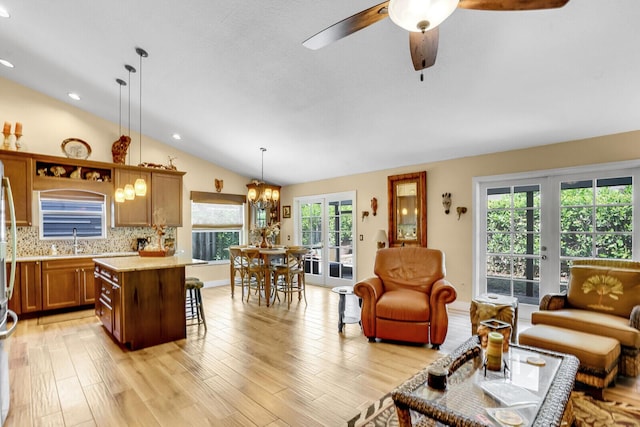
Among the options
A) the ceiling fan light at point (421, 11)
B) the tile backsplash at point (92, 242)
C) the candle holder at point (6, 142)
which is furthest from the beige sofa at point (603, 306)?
the candle holder at point (6, 142)

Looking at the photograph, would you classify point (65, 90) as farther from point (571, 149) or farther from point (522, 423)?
point (571, 149)

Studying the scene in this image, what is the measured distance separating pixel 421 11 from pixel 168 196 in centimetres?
564

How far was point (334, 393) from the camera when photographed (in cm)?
243

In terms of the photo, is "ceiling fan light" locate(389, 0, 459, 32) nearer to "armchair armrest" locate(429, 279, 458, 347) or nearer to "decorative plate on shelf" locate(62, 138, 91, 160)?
"armchair armrest" locate(429, 279, 458, 347)

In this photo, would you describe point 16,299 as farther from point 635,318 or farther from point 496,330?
point 635,318

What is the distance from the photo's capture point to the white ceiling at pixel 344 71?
8.27 ft

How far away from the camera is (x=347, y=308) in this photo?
485cm

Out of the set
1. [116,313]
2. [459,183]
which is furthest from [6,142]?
[459,183]

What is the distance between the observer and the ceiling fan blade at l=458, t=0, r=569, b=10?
4.65 ft

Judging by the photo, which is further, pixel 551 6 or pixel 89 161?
pixel 89 161

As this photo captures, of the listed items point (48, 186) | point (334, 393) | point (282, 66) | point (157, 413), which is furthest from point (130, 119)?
point (334, 393)

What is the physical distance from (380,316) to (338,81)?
2653 millimetres

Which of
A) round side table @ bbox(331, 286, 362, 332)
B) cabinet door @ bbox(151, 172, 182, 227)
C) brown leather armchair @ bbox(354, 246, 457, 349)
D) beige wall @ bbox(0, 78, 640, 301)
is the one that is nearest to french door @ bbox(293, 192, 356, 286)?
beige wall @ bbox(0, 78, 640, 301)

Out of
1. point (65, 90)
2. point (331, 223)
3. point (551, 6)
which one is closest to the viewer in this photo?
point (551, 6)
